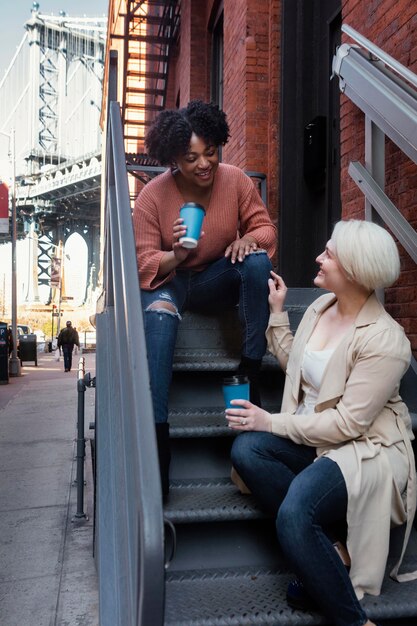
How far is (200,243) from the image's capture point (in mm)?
3162

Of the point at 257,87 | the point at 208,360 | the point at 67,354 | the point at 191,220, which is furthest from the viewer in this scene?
the point at 67,354

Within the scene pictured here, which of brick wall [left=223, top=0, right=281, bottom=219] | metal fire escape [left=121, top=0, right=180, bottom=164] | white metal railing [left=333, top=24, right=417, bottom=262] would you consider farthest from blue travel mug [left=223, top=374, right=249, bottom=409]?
metal fire escape [left=121, top=0, right=180, bottom=164]

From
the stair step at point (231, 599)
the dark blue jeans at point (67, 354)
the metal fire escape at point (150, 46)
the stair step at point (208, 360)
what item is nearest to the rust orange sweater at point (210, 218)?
the stair step at point (208, 360)

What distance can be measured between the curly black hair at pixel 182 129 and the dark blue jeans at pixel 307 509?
1.37 m

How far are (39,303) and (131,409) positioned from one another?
65.3 metres

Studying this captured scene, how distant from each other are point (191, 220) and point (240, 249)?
52 centimetres

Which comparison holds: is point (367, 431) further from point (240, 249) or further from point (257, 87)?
point (257, 87)

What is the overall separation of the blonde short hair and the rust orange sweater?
84 cm

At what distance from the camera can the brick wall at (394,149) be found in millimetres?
3002

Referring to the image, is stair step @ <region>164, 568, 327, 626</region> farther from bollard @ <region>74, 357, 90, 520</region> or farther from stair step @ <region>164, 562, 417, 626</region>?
bollard @ <region>74, 357, 90, 520</region>

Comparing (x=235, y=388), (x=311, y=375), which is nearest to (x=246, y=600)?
(x=235, y=388)

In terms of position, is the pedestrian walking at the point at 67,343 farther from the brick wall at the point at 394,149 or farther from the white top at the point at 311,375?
the white top at the point at 311,375

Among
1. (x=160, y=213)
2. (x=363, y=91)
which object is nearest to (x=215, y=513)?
(x=160, y=213)

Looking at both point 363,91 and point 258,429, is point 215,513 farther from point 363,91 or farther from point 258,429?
point 363,91
